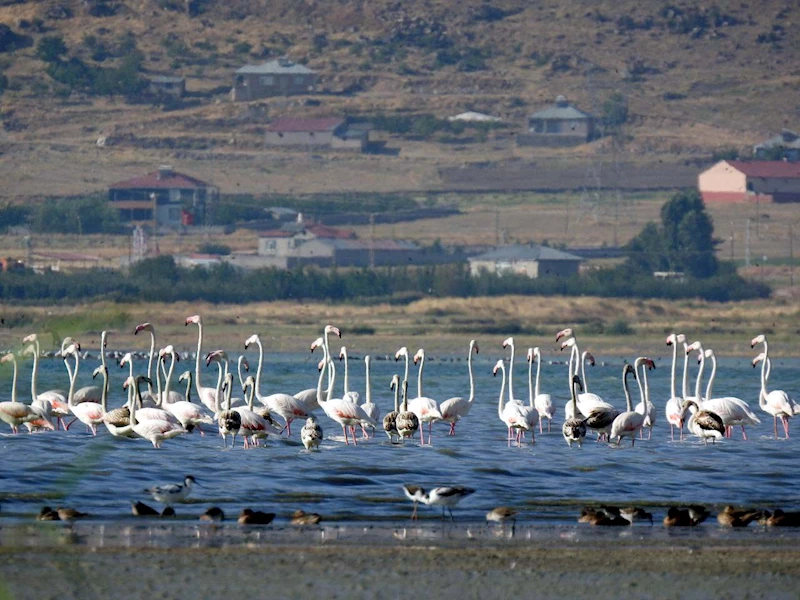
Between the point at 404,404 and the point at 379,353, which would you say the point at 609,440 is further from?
the point at 379,353

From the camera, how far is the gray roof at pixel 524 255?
86.8 meters

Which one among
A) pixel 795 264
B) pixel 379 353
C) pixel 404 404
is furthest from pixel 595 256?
pixel 404 404

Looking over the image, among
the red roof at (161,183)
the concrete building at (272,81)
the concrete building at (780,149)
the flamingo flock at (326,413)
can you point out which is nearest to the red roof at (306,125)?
the concrete building at (272,81)

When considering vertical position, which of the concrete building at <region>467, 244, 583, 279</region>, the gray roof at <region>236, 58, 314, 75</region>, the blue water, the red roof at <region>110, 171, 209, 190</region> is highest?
the gray roof at <region>236, 58, 314, 75</region>

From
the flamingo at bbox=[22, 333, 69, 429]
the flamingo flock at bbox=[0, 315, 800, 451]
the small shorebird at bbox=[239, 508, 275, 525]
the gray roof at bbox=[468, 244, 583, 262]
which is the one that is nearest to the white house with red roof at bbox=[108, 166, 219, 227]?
the gray roof at bbox=[468, 244, 583, 262]

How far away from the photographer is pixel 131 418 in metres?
23.4

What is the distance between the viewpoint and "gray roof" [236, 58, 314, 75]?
560 feet

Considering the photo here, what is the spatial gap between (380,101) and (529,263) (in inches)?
3070

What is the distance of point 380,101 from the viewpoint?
162 m

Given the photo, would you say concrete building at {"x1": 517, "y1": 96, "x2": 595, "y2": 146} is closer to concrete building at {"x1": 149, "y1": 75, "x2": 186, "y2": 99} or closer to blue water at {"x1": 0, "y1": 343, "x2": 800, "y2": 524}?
concrete building at {"x1": 149, "y1": 75, "x2": 186, "y2": 99}

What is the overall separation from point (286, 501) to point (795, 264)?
74024 millimetres

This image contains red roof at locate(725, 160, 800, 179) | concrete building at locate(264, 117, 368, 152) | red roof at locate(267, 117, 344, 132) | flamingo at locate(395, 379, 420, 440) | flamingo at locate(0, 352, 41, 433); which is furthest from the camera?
red roof at locate(267, 117, 344, 132)

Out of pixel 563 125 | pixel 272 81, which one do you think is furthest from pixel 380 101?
pixel 563 125

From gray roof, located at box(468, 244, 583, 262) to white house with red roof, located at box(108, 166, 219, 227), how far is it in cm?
2875
